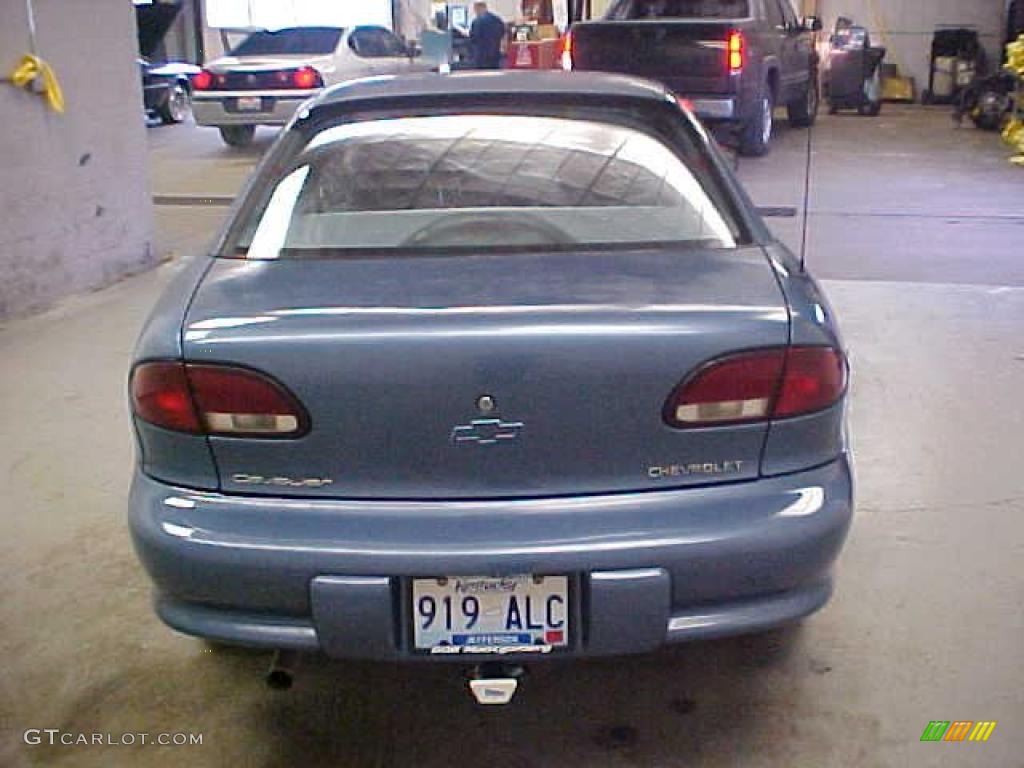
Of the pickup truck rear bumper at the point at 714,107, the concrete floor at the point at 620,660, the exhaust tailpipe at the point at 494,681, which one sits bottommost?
the concrete floor at the point at 620,660

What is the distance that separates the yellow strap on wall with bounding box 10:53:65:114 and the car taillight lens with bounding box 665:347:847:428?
4.91m

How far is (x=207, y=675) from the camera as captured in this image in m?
2.96

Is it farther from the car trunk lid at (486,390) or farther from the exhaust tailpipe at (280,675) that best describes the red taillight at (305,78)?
the car trunk lid at (486,390)

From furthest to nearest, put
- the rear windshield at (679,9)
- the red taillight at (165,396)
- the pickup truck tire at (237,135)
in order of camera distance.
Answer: the pickup truck tire at (237,135) < the rear windshield at (679,9) < the red taillight at (165,396)

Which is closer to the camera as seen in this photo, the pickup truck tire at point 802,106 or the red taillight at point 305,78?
the red taillight at point 305,78

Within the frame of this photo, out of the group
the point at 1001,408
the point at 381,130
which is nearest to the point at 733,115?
the point at 1001,408

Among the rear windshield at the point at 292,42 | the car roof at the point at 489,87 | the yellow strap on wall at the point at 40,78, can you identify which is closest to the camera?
the car roof at the point at 489,87

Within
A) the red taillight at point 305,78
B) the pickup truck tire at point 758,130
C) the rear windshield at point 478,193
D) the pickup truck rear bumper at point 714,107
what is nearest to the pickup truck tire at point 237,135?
the red taillight at point 305,78

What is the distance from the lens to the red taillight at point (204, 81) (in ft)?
43.2

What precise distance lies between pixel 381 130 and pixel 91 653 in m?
1.54

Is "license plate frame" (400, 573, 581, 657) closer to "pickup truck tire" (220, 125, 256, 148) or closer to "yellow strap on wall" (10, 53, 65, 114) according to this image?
"yellow strap on wall" (10, 53, 65, 114)

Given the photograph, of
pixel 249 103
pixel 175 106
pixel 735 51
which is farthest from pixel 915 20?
pixel 175 106

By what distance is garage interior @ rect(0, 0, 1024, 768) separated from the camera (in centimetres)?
269

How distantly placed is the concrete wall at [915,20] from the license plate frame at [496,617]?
60.0ft
